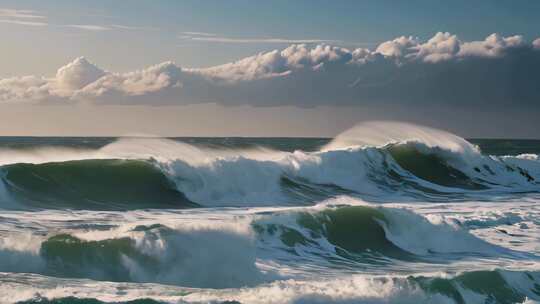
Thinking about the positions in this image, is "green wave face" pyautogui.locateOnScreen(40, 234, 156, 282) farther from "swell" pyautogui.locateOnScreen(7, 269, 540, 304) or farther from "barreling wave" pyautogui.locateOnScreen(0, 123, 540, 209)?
A: "barreling wave" pyautogui.locateOnScreen(0, 123, 540, 209)

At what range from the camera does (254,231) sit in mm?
14539

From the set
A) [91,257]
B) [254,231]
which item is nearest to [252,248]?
[254,231]

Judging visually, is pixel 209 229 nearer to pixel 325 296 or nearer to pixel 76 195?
pixel 325 296

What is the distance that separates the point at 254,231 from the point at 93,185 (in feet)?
34.7

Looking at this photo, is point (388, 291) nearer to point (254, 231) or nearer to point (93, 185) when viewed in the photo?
point (254, 231)

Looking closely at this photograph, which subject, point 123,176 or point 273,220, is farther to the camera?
point 123,176

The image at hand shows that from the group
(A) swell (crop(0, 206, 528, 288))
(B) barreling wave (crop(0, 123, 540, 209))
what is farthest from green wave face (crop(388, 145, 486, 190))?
(A) swell (crop(0, 206, 528, 288))

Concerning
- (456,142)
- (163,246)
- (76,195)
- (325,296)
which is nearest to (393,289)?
(325,296)

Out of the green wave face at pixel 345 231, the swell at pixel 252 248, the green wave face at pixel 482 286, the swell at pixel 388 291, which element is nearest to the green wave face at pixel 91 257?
the swell at pixel 252 248

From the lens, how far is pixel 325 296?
930 cm

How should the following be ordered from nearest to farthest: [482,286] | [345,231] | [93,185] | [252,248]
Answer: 1. [482,286]
2. [252,248]
3. [345,231]
4. [93,185]

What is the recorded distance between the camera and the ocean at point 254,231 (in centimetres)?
1016

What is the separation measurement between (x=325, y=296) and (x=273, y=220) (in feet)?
20.5

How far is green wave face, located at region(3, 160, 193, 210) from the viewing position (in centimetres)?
2127
